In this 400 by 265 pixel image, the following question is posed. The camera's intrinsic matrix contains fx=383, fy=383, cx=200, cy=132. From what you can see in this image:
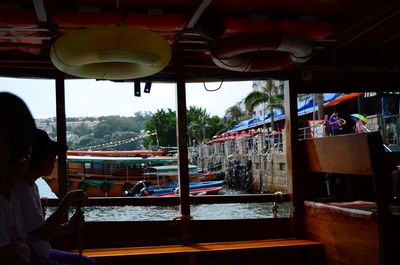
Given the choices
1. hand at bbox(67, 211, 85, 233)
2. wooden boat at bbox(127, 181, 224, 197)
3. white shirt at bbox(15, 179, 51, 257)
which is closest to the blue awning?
wooden boat at bbox(127, 181, 224, 197)

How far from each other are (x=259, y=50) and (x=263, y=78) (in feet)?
2.96

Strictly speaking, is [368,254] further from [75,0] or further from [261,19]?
[75,0]

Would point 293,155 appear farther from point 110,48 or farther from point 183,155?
point 110,48

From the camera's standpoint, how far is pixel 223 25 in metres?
2.89

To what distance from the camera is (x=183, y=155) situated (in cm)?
362

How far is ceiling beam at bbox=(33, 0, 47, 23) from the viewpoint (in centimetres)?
239

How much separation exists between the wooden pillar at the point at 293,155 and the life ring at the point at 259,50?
587 mm

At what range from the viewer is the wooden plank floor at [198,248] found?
325 cm

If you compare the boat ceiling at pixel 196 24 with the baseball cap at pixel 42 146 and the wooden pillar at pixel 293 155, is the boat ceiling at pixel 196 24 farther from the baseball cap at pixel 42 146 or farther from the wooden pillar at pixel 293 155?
the baseball cap at pixel 42 146

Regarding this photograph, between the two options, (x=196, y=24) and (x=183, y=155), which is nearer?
(x=196, y=24)

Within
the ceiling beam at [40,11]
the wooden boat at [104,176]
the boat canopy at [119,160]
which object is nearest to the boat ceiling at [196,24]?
the ceiling beam at [40,11]

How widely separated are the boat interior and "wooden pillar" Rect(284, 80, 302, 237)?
0.03 ft

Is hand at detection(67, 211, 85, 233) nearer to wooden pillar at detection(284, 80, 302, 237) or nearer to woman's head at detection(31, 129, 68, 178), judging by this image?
woman's head at detection(31, 129, 68, 178)

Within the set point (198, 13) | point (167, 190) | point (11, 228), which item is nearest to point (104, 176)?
point (167, 190)
